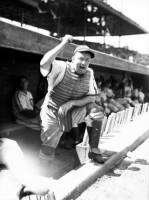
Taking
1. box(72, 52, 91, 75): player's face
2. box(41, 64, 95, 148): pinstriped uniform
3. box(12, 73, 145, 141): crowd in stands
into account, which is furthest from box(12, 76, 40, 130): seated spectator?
box(72, 52, 91, 75): player's face

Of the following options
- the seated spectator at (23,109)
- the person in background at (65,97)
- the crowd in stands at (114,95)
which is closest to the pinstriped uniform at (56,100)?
the person in background at (65,97)

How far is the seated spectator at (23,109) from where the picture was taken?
4.43 metres

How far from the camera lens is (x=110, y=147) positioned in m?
4.77

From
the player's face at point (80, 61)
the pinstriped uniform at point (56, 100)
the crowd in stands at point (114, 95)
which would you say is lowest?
the crowd in stands at point (114, 95)

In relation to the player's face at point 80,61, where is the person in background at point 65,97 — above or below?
below

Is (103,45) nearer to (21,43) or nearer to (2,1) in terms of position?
(2,1)

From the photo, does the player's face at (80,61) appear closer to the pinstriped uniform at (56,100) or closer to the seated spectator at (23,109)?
the pinstriped uniform at (56,100)

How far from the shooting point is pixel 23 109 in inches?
186

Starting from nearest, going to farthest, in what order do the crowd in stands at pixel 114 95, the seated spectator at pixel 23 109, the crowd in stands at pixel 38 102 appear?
the seated spectator at pixel 23 109, the crowd in stands at pixel 38 102, the crowd in stands at pixel 114 95

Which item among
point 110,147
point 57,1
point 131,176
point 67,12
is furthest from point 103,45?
point 131,176

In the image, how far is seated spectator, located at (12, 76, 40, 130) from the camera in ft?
14.5

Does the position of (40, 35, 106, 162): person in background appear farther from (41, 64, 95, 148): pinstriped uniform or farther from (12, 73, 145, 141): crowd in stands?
(12, 73, 145, 141): crowd in stands

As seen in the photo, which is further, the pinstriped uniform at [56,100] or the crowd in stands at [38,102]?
the crowd in stands at [38,102]

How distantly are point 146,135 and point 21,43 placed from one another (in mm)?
4539
